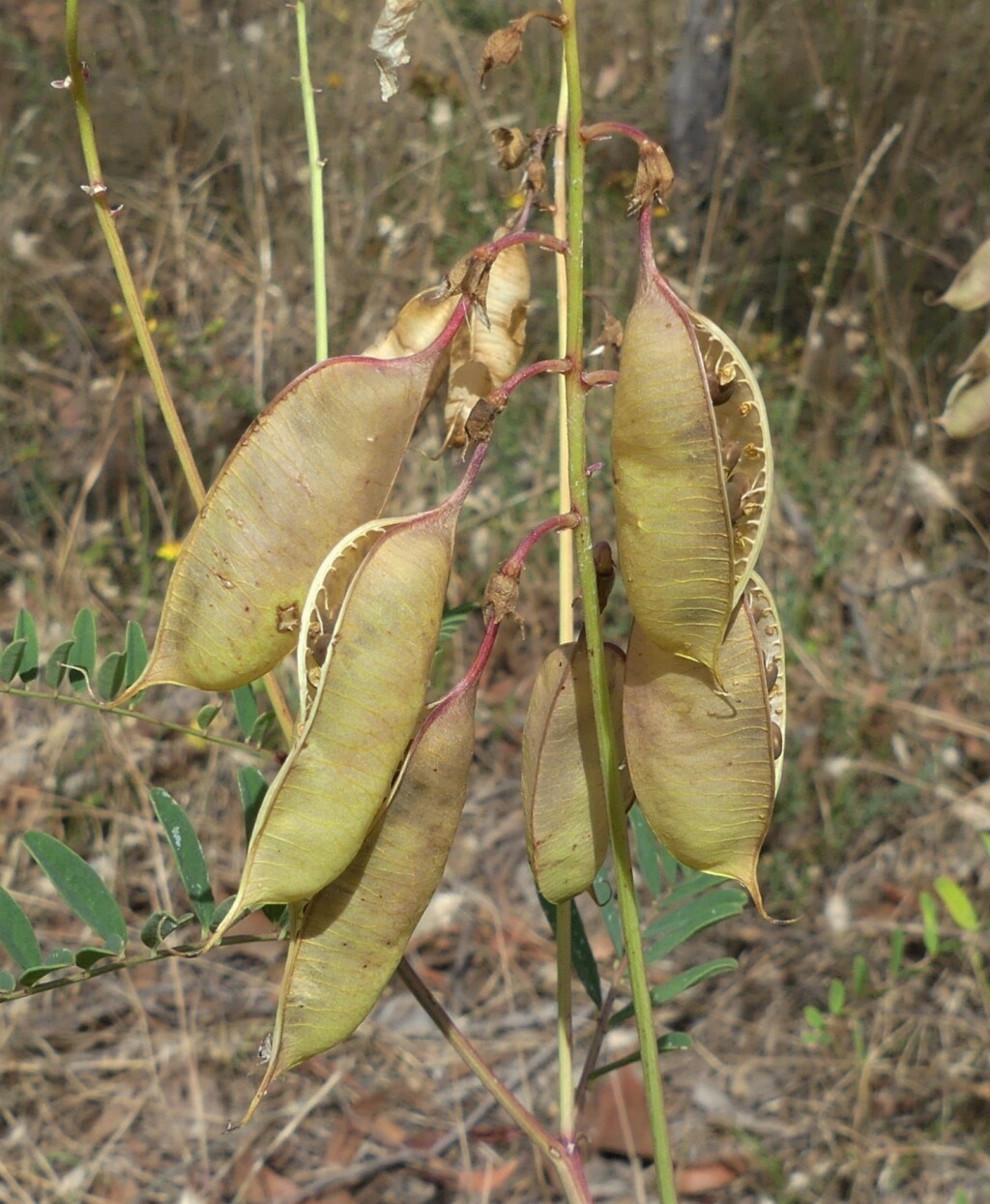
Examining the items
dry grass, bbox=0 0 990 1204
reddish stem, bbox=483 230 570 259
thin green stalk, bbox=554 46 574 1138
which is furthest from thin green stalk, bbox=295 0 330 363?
dry grass, bbox=0 0 990 1204

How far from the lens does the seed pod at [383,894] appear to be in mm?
832

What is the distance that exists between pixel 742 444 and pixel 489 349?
25cm

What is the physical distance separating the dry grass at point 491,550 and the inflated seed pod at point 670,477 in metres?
1.55

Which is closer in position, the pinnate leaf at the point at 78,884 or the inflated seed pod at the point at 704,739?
the inflated seed pod at the point at 704,739

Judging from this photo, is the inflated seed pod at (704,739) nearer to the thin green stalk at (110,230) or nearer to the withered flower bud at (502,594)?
the withered flower bud at (502,594)

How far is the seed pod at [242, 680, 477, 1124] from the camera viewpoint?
0.83 meters

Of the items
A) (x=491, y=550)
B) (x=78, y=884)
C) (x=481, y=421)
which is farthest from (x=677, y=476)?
(x=491, y=550)

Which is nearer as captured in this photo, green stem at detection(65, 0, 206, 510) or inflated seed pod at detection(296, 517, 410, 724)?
inflated seed pod at detection(296, 517, 410, 724)

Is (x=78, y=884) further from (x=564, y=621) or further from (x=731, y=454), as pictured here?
(x=731, y=454)

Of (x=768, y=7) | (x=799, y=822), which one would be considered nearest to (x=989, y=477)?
(x=799, y=822)

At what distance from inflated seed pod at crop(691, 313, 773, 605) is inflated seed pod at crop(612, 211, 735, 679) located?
0.02 meters

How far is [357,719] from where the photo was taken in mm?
778

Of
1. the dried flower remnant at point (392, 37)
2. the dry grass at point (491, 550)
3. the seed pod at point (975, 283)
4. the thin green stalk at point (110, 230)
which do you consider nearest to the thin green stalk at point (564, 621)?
the dried flower remnant at point (392, 37)

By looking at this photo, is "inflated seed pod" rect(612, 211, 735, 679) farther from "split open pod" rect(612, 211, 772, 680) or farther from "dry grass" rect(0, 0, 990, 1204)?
"dry grass" rect(0, 0, 990, 1204)
